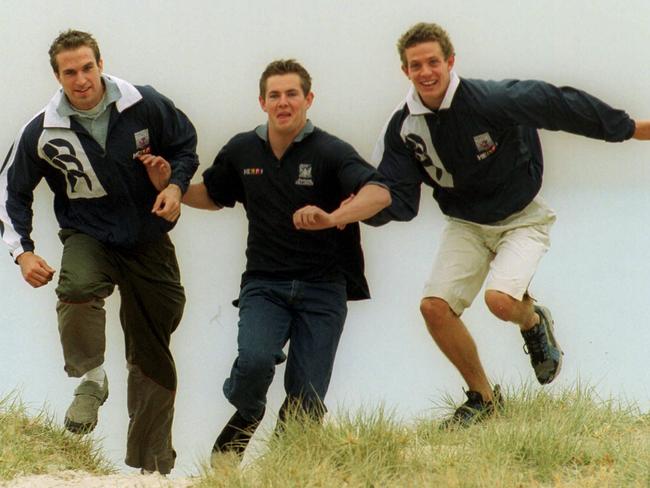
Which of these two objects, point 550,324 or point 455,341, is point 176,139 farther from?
point 550,324

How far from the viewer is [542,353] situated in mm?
8812

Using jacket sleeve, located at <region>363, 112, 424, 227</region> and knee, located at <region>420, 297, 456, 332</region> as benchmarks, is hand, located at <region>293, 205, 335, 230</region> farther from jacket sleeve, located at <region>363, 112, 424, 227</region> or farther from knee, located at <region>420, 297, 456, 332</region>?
knee, located at <region>420, 297, 456, 332</region>

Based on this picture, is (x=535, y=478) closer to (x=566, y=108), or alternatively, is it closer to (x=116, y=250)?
(x=566, y=108)

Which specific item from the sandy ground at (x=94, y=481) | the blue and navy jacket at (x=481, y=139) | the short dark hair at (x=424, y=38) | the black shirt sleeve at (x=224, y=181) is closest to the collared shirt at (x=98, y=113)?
the black shirt sleeve at (x=224, y=181)

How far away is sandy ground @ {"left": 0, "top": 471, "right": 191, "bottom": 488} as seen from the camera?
7.56 m

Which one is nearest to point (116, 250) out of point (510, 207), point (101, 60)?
point (101, 60)

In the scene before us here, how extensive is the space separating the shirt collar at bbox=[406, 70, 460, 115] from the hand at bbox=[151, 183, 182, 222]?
1511 mm

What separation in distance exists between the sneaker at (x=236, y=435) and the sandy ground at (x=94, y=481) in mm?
394

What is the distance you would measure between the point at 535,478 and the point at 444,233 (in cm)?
202

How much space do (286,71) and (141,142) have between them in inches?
42.7

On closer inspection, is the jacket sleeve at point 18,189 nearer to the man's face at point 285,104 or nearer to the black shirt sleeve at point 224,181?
the black shirt sleeve at point 224,181

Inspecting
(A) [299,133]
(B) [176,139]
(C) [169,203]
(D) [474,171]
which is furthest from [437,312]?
(B) [176,139]

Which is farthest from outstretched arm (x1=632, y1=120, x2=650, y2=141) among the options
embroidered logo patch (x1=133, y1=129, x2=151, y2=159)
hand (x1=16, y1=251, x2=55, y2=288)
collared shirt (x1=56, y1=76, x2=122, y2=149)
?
hand (x1=16, y1=251, x2=55, y2=288)

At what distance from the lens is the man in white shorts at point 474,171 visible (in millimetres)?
8117
